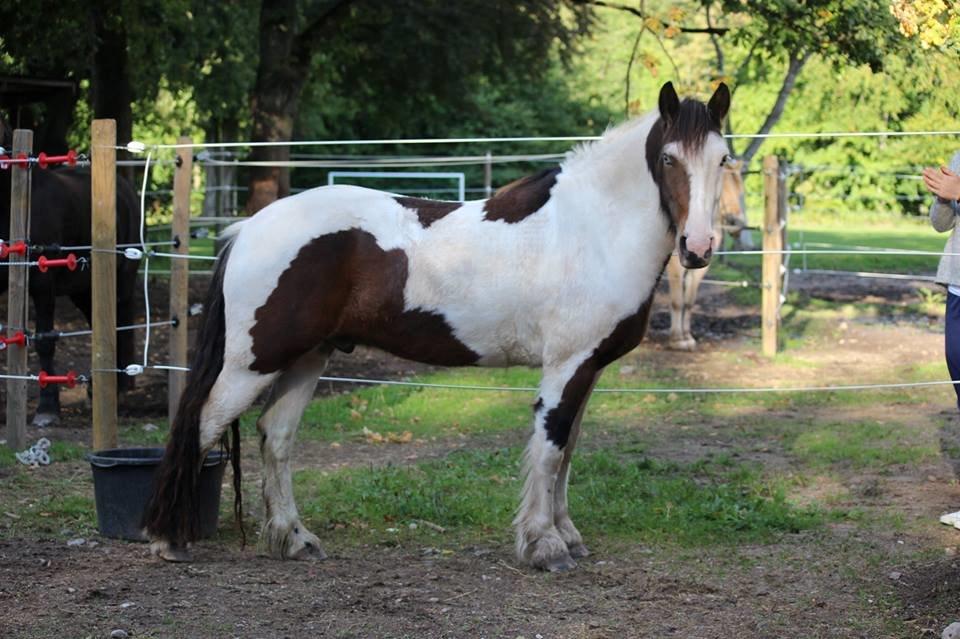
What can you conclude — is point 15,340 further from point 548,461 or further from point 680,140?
point 680,140

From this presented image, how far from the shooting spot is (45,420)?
8219mm

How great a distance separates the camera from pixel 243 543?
210 inches

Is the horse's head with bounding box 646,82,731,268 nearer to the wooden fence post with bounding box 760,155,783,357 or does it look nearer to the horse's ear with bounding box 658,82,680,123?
the horse's ear with bounding box 658,82,680,123

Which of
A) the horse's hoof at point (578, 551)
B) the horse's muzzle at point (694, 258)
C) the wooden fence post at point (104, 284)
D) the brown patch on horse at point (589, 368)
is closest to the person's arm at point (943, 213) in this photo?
the horse's muzzle at point (694, 258)

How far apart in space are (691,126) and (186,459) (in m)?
2.65

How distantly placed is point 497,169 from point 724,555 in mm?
25106

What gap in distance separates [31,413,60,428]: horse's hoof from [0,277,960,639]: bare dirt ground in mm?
2918

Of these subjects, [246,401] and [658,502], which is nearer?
[246,401]

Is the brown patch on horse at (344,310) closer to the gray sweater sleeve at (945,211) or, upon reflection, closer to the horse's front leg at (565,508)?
the horse's front leg at (565,508)

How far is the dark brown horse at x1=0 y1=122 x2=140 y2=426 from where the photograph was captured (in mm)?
8188

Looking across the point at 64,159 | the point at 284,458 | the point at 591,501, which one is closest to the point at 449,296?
the point at 284,458

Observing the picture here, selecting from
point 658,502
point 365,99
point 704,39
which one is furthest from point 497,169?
point 658,502

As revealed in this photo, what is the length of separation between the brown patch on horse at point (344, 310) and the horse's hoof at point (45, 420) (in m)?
3.78

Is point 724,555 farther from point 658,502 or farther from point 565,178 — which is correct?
point 565,178
